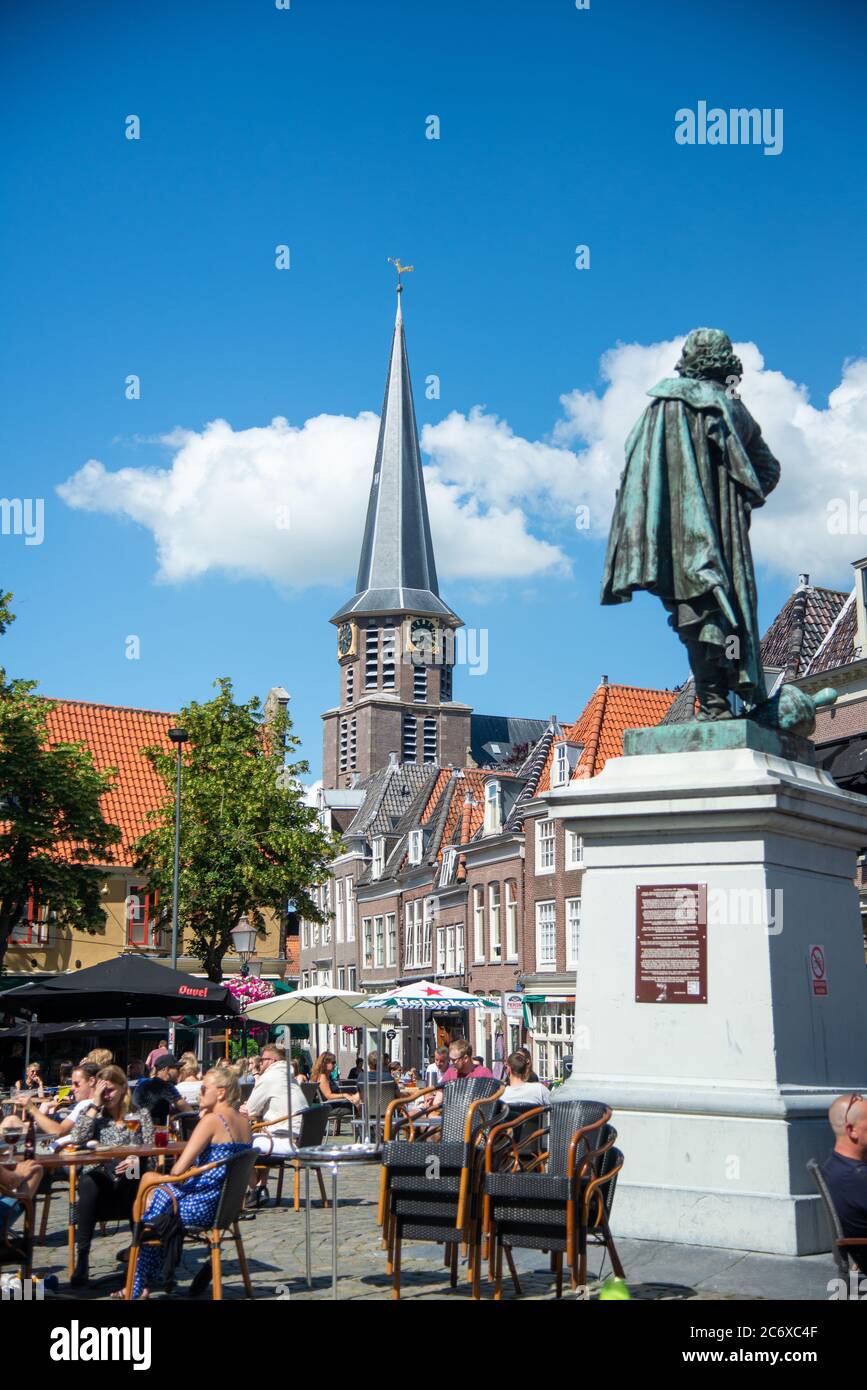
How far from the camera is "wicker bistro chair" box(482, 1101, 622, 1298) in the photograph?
7.27 meters

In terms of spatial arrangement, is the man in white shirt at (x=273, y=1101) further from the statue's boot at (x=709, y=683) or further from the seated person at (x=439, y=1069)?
the seated person at (x=439, y=1069)

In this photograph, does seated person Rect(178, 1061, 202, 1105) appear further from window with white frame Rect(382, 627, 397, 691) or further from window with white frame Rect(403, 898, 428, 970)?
window with white frame Rect(382, 627, 397, 691)

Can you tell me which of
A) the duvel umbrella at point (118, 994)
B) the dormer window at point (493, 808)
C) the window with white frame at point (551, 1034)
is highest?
the dormer window at point (493, 808)

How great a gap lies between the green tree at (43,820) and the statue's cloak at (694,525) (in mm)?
29348

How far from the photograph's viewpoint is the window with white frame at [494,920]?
4884cm

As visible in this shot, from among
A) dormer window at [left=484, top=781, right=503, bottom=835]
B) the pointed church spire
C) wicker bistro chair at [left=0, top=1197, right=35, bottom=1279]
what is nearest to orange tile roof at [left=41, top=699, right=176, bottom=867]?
dormer window at [left=484, top=781, right=503, bottom=835]

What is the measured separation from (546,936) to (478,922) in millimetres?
5910

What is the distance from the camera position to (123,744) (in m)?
51.8

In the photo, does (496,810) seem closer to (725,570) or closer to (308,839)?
(308,839)

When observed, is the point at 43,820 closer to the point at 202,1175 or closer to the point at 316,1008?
the point at 316,1008

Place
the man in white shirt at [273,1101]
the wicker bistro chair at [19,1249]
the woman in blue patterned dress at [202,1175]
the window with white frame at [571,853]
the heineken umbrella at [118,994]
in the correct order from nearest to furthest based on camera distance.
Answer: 1. the wicker bistro chair at [19,1249]
2. the woman in blue patterned dress at [202,1175]
3. the man in white shirt at [273,1101]
4. the heineken umbrella at [118,994]
5. the window with white frame at [571,853]

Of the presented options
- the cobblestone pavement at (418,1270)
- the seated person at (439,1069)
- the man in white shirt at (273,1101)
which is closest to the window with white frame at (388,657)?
the seated person at (439,1069)

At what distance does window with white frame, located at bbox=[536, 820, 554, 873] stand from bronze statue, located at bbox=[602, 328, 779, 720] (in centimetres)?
3490
